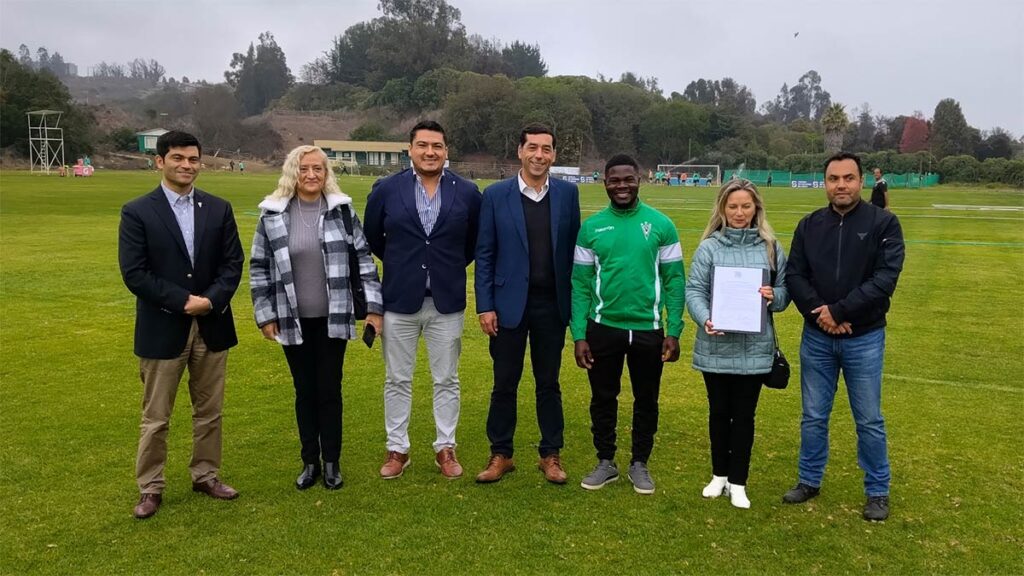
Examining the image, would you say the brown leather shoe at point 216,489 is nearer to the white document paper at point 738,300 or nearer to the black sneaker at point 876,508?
the white document paper at point 738,300

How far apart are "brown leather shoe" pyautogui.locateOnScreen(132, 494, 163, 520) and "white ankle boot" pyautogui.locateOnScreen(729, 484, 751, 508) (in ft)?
11.1

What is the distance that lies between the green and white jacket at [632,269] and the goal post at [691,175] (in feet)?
231

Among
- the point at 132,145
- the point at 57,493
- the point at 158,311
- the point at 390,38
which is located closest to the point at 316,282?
the point at 158,311

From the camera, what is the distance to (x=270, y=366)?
7.49 meters

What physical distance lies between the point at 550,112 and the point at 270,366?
93501 mm

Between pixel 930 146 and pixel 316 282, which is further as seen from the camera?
pixel 930 146

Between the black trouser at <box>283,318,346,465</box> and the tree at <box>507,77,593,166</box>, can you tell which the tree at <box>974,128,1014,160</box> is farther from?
the black trouser at <box>283,318,346,465</box>

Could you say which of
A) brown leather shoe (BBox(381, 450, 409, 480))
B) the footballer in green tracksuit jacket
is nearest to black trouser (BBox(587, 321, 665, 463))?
the footballer in green tracksuit jacket

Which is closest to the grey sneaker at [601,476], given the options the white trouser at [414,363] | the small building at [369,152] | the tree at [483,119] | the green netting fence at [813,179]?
the white trouser at [414,363]

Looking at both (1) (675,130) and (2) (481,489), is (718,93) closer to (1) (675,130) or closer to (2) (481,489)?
(1) (675,130)

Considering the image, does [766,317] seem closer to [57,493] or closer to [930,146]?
[57,493]

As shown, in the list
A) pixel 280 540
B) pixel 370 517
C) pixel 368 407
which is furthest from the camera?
pixel 368 407

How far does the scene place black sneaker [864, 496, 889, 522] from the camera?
424 cm

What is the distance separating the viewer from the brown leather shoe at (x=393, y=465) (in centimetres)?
479
